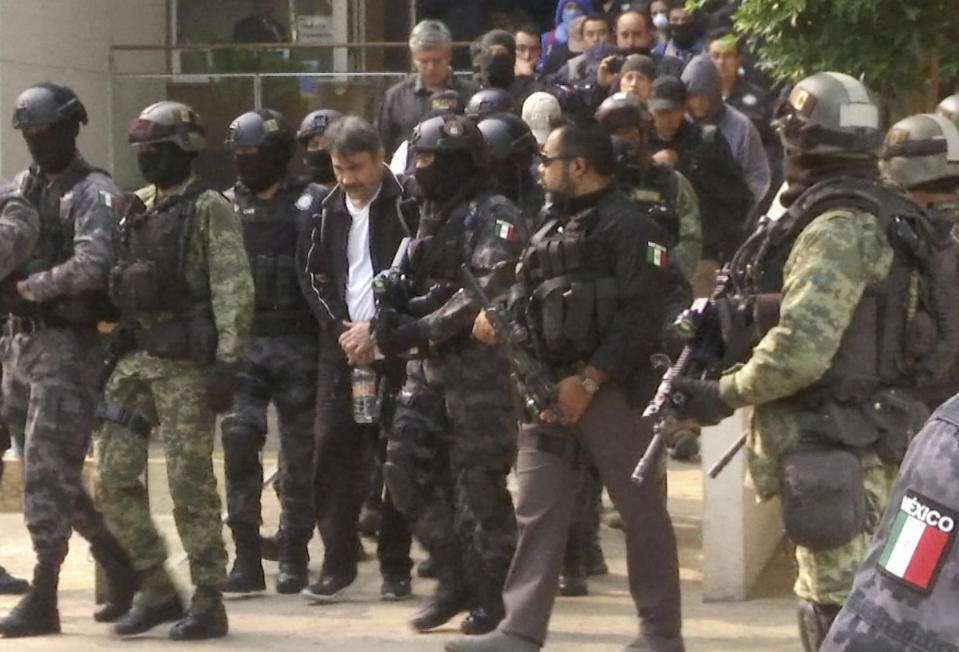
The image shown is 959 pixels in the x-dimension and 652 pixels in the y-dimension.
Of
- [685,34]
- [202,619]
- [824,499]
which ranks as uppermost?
[685,34]

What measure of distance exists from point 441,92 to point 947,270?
4.96m

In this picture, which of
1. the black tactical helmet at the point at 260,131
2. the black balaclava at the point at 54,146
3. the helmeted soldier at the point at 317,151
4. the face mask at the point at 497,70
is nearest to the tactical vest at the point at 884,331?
the black balaclava at the point at 54,146

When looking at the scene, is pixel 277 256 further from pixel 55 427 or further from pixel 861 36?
pixel 861 36

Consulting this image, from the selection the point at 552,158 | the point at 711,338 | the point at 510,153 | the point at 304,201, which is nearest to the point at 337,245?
the point at 304,201

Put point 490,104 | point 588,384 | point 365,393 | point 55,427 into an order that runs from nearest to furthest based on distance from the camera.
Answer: point 588,384 < point 55,427 < point 365,393 < point 490,104

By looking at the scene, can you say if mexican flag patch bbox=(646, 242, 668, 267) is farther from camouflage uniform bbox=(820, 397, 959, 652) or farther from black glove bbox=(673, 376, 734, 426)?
camouflage uniform bbox=(820, 397, 959, 652)

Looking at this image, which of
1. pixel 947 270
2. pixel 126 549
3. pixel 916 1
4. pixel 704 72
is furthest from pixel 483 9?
pixel 947 270

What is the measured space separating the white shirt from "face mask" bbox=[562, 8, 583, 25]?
17.2ft

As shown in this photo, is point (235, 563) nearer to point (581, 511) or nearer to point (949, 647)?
point (581, 511)

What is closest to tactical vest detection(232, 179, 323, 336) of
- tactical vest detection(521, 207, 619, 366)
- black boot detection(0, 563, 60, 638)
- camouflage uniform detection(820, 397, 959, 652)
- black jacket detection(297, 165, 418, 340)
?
black jacket detection(297, 165, 418, 340)

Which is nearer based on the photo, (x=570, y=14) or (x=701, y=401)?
(x=701, y=401)

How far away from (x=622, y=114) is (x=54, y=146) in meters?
2.29

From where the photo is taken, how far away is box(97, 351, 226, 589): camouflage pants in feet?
22.9

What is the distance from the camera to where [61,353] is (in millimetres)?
7117
